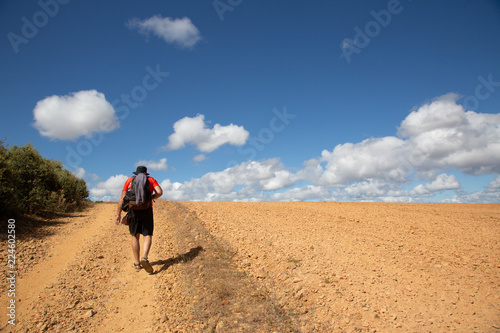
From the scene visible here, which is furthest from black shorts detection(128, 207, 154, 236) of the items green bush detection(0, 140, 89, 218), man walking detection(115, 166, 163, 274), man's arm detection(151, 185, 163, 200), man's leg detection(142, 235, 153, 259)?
green bush detection(0, 140, 89, 218)

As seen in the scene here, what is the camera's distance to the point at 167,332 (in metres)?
4.03

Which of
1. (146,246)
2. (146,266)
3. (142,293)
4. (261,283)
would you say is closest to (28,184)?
(146,246)

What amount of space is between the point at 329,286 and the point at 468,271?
3.25 meters

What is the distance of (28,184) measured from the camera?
42.7 ft

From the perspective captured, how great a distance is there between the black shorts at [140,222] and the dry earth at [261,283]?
883mm

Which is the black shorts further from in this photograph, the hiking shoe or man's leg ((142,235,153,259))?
the hiking shoe

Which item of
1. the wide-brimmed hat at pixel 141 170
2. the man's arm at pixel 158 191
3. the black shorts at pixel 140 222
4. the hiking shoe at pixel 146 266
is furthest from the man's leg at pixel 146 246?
the wide-brimmed hat at pixel 141 170

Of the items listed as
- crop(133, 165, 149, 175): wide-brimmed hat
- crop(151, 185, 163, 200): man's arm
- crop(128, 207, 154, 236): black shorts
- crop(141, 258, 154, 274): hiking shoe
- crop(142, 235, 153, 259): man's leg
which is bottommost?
crop(141, 258, 154, 274): hiking shoe

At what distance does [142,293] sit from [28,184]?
1148cm

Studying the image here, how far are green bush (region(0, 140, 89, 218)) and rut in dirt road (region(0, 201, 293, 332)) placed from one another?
326cm

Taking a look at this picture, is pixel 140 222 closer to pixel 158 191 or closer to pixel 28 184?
pixel 158 191

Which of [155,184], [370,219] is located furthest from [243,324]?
[370,219]

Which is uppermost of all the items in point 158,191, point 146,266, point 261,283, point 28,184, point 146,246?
point 28,184

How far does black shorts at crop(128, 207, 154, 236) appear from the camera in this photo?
657cm
